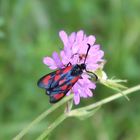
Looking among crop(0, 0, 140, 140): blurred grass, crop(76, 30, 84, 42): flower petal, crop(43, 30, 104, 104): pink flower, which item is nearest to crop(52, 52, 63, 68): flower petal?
crop(43, 30, 104, 104): pink flower

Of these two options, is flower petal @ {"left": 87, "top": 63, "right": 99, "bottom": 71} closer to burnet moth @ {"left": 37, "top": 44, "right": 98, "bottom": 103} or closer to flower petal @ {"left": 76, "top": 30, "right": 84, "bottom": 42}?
burnet moth @ {"left": 37, "top": 44, "right": 98, "bottom": 103}

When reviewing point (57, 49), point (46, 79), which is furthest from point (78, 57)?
point (57, 49)

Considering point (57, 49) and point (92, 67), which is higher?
point (57, 49)

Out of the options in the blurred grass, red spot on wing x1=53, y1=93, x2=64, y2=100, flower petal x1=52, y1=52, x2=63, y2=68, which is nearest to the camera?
red spot on wing x1=53, y1=93, x2=64, y2=100

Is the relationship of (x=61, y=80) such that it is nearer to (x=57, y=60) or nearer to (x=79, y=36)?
(x=57, y=60)

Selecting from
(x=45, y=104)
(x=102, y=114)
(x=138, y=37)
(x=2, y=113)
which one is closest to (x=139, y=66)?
(x=138, y=37)

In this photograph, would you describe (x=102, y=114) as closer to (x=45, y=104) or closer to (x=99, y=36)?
(x=45, y=104)
